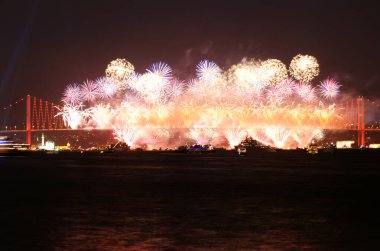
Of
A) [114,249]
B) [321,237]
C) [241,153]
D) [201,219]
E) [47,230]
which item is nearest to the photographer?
[114,249]

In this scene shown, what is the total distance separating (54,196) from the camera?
3009 cm

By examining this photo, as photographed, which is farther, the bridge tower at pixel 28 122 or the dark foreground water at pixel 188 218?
the bridge tower at pixel 28 122

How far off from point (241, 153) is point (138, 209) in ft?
344

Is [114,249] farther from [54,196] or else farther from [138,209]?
[54,196]

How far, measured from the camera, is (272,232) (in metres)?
18.0

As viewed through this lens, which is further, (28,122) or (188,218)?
(28,122)

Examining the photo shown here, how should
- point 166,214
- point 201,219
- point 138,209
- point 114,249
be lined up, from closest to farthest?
1. point 114,249
2. point 201,219
3. point 166,214
4. point 138,209

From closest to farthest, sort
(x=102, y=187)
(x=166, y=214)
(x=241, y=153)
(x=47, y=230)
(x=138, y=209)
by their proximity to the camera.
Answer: (x=47, y=230), (x=166, y=214), (x=138, y=209), (x=102, y=187), (x=241, y=153)

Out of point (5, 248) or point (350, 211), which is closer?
point (5, 248)

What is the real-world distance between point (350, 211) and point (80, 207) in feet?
30.2

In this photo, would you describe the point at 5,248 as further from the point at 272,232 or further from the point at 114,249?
the point at 272,232

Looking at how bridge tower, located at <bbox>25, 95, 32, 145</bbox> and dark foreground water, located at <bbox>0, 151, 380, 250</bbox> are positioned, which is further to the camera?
bridge tower, located at <bbox>25, 95, 32, 145</bbox>

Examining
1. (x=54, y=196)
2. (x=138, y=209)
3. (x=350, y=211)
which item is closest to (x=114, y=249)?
(x=138, y=209)

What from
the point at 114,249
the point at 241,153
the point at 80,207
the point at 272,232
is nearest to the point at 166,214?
the point at 80,207
